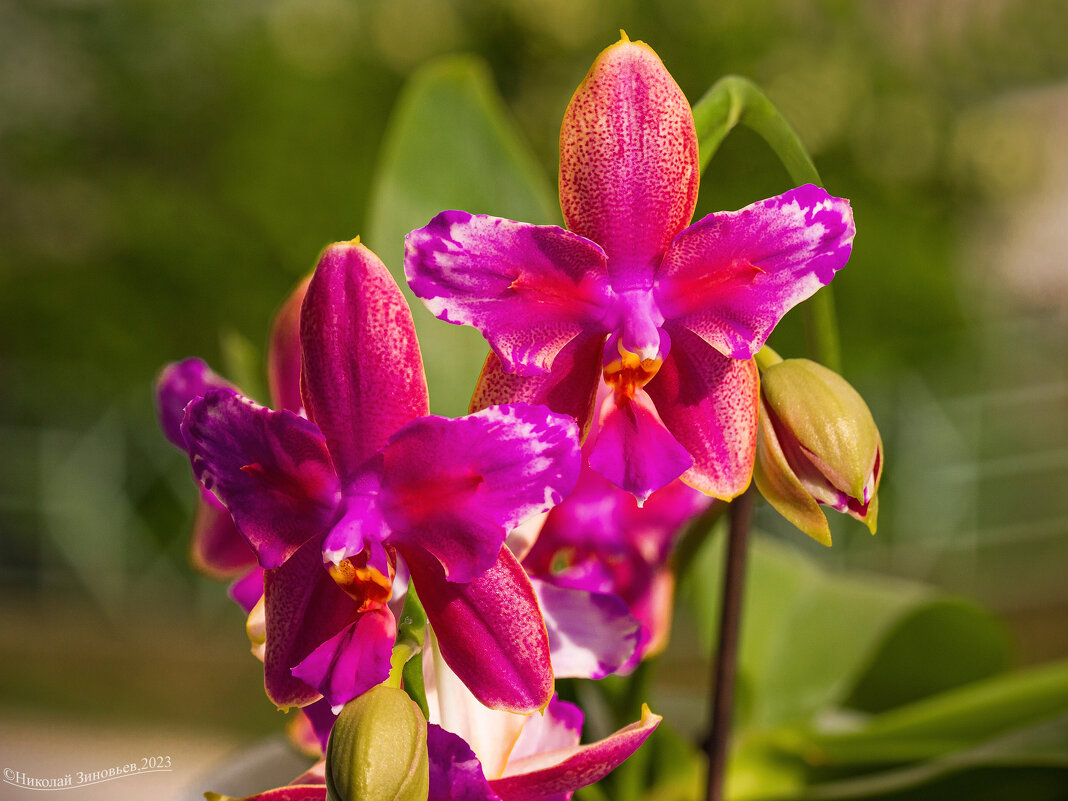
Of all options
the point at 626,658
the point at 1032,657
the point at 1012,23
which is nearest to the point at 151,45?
the point at 1012,23

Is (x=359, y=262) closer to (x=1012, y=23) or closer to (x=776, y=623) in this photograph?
(x=776, y=623)

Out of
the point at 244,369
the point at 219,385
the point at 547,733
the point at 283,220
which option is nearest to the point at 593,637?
the point at 547,733

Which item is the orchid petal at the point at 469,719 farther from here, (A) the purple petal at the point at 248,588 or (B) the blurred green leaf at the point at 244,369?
(B) the blurred green leaf at the point at 244,369

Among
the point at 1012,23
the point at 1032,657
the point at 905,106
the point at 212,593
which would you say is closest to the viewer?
the point at 1032,657

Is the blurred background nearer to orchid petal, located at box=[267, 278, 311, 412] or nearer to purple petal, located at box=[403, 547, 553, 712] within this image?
orchid petal, located at box=[267, 278, 311, 412]

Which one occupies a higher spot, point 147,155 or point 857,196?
point 147,155

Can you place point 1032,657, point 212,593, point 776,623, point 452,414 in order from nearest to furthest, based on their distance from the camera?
point 452,414, point 776,623, point 1032,657, point 212,593

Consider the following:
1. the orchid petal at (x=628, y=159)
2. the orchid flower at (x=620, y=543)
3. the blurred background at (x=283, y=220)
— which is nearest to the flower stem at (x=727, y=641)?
the orchid flower at (x=620, y=543)
